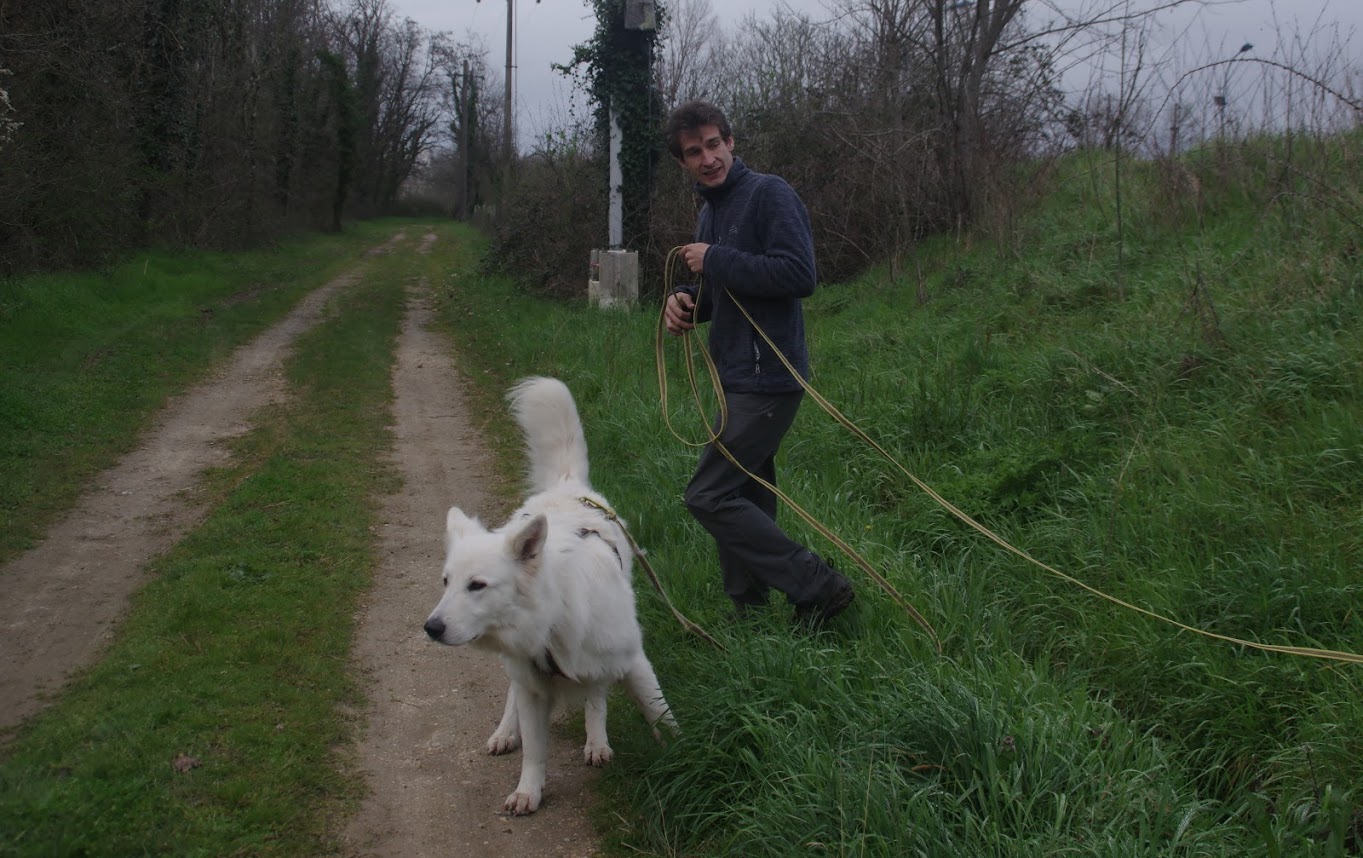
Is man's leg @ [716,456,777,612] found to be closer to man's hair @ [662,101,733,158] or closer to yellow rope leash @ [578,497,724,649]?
yellow rope leash @ [578,497,724,649]

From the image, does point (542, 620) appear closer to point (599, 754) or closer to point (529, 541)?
point (529, 541)

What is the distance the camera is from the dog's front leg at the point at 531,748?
345 cm

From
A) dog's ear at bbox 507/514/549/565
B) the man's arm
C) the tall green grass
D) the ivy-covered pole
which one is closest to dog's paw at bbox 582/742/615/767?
the tall green grass

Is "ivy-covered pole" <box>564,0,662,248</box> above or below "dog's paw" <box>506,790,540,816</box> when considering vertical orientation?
above

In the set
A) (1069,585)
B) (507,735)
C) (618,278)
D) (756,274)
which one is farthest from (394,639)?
(618,278)

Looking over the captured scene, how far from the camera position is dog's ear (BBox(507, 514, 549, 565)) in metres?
3.30

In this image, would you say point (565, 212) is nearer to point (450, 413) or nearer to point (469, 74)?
point (450, 413)

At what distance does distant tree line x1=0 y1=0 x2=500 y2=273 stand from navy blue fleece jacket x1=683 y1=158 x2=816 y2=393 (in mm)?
10852

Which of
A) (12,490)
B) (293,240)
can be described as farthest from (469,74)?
(12,490)

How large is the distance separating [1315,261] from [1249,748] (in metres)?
3.92

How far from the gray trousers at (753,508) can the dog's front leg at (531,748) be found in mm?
986

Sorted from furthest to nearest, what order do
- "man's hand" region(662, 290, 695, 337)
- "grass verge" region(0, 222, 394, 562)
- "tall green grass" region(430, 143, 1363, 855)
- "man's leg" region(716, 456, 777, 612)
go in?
1. "grass verge" region(0, 222, 394, 562)
2. "man's leg" region(716, 456, 777, 612)
3. "man's hand" region(662, 290, 695, 337)
4. "tall green grass" region(430, 143, 1363, 855)

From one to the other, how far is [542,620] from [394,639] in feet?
5.60

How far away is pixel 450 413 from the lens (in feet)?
31.2
